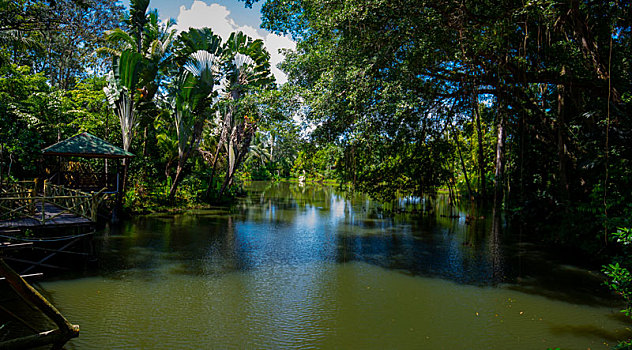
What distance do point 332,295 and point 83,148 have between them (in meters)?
11.0

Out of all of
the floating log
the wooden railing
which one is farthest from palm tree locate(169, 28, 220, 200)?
the floating log

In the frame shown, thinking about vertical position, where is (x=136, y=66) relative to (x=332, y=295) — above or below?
above

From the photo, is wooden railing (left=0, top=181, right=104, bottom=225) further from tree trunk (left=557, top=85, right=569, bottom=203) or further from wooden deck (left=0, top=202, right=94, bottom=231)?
tree trunk (left=557, top=85, right=569, bottom=203)

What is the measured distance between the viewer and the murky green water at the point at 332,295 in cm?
603

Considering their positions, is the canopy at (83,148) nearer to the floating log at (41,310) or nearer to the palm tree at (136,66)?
the palm tree at (136,66)

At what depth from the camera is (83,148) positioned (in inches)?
537

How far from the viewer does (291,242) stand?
12836 millimetres

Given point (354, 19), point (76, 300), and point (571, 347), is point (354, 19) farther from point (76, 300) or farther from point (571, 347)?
point (76, 300)

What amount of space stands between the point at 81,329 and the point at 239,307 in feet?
8.35

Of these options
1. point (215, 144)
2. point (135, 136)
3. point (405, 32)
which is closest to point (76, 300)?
point (405, 32)

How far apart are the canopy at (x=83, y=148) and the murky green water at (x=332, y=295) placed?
2925mm

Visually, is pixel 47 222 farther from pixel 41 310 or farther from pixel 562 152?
pixel 562 152

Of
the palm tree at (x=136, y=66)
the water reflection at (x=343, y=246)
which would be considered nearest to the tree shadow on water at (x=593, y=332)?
the water reflection at (x=343, y=246)

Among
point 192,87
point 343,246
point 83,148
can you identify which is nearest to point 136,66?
point 192,87
